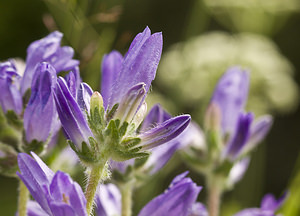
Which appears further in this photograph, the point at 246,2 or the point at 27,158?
the point at 246,2

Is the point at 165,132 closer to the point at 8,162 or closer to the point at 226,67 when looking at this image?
the point at 8,162

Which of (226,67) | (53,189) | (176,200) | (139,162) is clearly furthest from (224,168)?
(226,67)

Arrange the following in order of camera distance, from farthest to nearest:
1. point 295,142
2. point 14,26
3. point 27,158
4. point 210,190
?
point 295,142 → point 14,26 → point 210,190 → point 27,158

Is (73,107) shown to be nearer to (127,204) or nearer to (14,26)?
(127,204)

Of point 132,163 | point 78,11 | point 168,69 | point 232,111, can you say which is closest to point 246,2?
point 168,69

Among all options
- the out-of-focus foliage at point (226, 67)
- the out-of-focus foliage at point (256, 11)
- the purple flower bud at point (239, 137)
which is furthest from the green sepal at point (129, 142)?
the out-of-focus foliage at point (256, 11)

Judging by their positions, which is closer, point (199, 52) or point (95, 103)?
point (95, 103)
